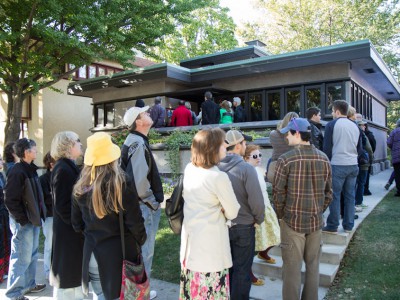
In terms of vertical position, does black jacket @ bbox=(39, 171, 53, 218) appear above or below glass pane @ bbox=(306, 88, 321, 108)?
below

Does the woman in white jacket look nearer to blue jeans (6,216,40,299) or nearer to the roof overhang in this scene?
blue jeans (6,216,40,299)

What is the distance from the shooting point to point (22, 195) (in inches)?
171

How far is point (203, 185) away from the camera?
Result: 302cm

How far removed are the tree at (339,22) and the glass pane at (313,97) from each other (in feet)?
47.0

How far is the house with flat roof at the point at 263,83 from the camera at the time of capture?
1142cm

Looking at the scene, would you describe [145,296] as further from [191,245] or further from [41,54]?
[41,54]

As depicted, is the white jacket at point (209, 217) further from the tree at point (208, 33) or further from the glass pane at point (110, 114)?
the tree at point (208, 33)

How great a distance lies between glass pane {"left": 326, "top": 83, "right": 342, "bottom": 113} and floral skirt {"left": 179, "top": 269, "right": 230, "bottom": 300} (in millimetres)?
10313

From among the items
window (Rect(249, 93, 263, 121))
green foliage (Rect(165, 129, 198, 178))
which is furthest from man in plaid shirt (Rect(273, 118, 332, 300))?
window (Rect(249, 93, 263, 121))

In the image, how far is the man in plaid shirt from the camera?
3.52 meters

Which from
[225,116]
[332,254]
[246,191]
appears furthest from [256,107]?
[246,191]

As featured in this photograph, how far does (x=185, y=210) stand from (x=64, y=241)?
50.5 inches

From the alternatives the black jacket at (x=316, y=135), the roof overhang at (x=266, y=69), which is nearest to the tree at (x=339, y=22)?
the roof overhang at (x=266, y=69)

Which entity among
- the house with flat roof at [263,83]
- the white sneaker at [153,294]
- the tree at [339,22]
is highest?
the tree at [339,22]
